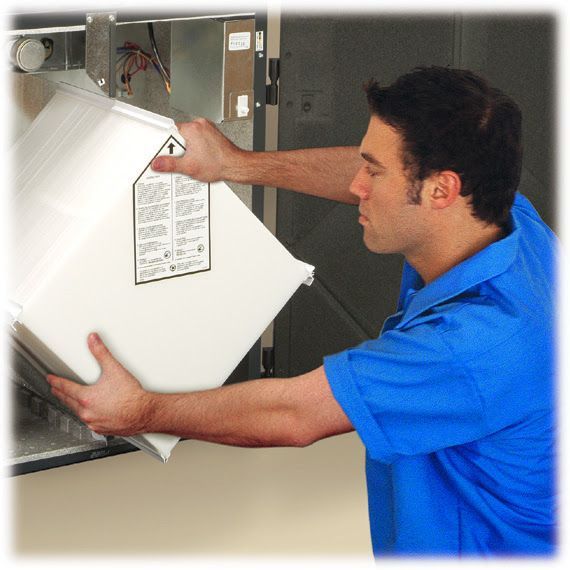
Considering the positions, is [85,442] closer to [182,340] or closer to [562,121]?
[182,340]

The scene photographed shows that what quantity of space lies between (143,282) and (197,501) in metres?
0.88

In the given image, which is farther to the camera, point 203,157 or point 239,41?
point 239,41

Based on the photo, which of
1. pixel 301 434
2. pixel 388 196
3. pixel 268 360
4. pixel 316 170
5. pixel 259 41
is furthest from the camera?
pixel 268 360

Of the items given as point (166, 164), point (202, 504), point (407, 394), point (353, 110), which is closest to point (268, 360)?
point (202, 504)

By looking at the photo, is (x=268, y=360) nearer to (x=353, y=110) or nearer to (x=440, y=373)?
(x=353, y=110)

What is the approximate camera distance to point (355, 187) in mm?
2465

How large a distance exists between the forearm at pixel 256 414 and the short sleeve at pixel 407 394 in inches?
2.3

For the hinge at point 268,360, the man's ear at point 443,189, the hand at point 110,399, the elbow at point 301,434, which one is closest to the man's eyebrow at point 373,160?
the man's ear at point 443,189

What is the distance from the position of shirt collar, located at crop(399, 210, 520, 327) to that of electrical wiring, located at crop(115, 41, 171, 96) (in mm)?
1204

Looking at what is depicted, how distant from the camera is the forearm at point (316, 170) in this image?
3031 millimetres

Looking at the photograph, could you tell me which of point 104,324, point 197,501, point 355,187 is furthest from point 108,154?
point 197,501

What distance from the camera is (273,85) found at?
11.1 ft

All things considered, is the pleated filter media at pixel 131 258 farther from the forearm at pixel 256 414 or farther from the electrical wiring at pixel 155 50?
the electrical wiring at pixel 155 50

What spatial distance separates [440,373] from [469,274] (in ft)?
0.76
